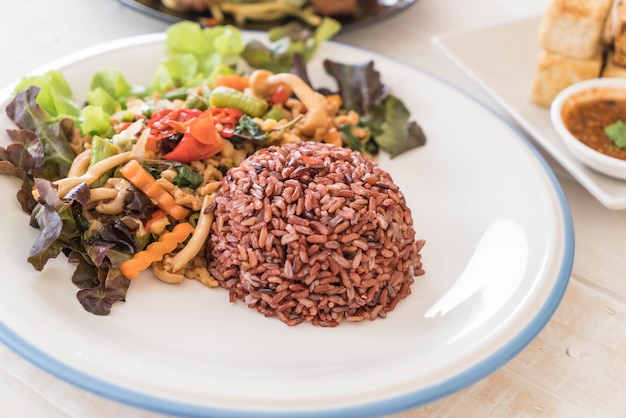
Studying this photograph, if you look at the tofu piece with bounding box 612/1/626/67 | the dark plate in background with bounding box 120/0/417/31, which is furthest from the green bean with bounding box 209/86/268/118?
the tofu piece with bounding box 612/1/626/67

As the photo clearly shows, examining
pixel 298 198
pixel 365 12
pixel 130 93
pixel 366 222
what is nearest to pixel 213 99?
pixel 130 93

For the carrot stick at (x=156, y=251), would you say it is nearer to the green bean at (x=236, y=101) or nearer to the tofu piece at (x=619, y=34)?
the green bean at (x=236, y=101)

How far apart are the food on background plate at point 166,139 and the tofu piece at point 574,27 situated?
1010 millimetres

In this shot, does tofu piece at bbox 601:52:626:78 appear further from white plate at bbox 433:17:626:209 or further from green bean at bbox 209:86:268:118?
green bean at bbox 209:86:268:118

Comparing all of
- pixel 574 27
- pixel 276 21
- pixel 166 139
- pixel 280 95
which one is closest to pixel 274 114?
pixel 280 95

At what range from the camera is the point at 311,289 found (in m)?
2.67

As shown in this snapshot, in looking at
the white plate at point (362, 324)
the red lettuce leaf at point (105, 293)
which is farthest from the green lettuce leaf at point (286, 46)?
the red lettuce leaf at point (105, 293)

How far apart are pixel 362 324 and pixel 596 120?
1.93m

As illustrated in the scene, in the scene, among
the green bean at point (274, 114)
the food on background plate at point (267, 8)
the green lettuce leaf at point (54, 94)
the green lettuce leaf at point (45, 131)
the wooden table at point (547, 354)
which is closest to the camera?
the wooden table at point (547, 354)

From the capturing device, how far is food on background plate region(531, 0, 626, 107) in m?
3.93

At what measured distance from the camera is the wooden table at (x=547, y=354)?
2516mm

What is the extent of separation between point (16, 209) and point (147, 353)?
3.07 feet

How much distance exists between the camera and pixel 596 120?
374 centimetres

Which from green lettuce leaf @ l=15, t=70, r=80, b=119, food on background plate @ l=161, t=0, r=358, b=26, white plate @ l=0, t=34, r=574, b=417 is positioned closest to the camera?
white plate @ l=0, t=34, r=574, b=417
